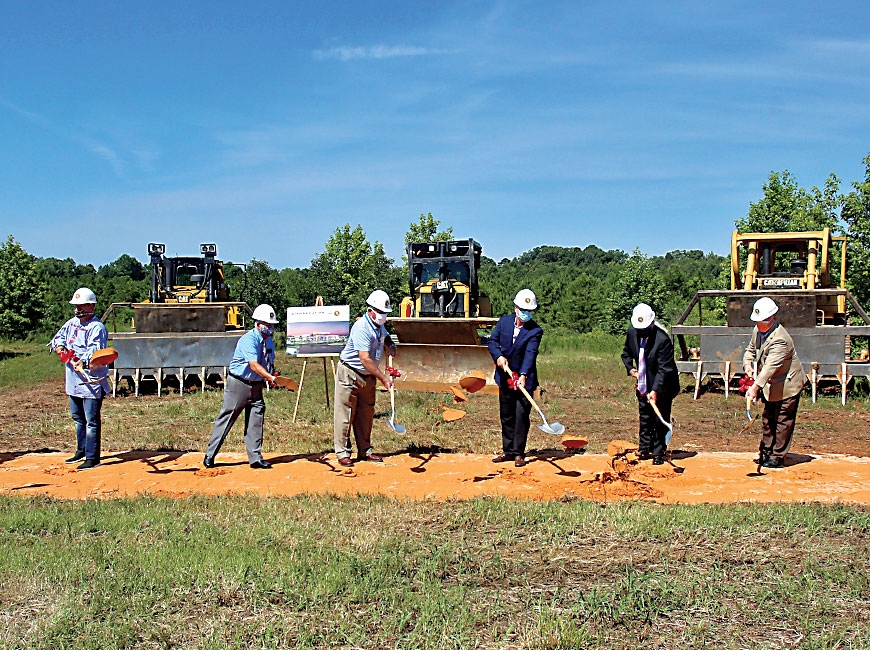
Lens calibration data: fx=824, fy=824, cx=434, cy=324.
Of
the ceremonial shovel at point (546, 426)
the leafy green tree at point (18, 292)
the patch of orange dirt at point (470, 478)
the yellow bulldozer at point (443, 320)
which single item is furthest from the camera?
the leafy green tree at point (18, 292)

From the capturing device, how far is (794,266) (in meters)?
18.6

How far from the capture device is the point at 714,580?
17.5ft

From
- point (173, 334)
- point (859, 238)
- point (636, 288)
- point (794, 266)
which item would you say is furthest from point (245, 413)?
point (636, 288)

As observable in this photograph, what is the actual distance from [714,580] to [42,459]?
326 inches

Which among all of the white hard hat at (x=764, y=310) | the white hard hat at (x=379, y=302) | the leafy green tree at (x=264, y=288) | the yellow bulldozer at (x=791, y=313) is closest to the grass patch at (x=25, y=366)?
the leafy green tree at (x=264, y=288)

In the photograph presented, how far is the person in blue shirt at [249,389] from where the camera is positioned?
9.22 meters

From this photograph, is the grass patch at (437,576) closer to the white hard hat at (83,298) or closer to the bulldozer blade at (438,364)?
the white hard hat at (83,298)

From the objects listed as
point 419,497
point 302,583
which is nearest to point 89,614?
point 302,583

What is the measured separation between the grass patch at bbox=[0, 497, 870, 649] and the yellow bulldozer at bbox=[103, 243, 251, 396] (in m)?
10.7

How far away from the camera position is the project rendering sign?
13.3 metres

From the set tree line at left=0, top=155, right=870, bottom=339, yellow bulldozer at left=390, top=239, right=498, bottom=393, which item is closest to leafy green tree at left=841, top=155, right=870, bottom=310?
tree line at left=0, top=155, right=870, bottom=339

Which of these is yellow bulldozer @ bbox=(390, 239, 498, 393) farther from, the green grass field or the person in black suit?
the green grass field

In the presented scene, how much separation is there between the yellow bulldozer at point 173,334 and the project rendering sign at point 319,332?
5029 millimetres

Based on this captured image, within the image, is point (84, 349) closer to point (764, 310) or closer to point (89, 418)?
point (89, 418)
